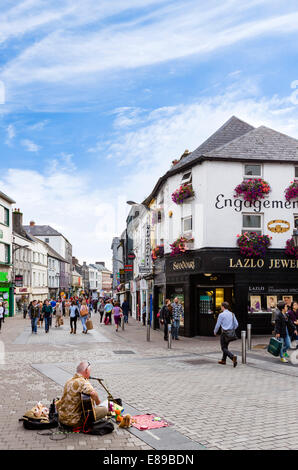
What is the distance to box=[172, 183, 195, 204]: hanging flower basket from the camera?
22225 mm

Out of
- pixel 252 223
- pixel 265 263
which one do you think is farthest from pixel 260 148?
pixel 265 263

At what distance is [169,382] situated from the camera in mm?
10477

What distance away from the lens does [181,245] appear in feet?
72.8

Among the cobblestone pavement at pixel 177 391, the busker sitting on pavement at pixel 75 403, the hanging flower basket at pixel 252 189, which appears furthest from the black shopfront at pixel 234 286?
the busker sitting on pavement at pixel 75 403

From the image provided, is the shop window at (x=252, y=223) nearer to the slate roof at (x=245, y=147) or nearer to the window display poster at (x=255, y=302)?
the slate roof at (x=245, y=147)

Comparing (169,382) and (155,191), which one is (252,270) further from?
(169,382)

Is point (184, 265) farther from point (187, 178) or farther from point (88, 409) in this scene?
point (88, 409)

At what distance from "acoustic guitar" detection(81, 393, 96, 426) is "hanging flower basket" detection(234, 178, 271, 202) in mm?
16048

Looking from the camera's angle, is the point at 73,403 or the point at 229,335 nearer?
the point at 73,403

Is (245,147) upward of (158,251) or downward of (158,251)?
upward

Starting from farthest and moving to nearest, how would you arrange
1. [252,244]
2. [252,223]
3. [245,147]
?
1. [245,147]
2. [252,223]
3. [252,244]

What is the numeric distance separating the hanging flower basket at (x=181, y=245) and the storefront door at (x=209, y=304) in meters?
1.99

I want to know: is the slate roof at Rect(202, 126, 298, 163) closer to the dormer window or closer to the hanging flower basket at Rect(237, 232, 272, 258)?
the dormer window

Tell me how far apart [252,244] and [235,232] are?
109cm
